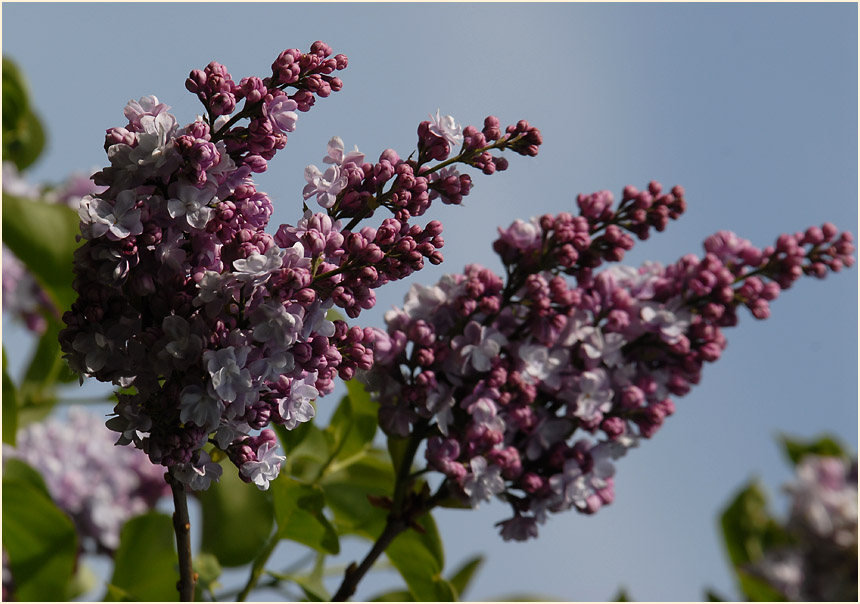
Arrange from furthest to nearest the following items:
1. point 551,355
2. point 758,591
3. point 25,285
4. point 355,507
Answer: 1. point 25,285
2. point 758,591
3. point 355,507
4. point 551,355

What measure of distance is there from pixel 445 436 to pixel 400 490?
122mm

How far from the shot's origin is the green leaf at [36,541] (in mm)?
1486

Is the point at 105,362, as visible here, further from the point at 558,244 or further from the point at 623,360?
the point at 623,360

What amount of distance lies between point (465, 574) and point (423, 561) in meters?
0.35

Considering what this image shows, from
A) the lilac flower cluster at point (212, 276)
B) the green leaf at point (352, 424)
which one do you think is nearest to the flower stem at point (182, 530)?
the lilac flower cluster at point (212, 276)

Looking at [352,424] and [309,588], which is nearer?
[309,588]

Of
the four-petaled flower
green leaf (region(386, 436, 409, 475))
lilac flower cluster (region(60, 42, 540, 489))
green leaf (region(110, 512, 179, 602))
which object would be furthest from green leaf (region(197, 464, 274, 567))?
the four-petaled flower

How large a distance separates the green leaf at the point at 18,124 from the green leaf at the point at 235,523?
41.9 inches

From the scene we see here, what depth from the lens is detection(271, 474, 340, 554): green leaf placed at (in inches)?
53.2

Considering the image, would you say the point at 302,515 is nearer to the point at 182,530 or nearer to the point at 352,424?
the point at 352,424

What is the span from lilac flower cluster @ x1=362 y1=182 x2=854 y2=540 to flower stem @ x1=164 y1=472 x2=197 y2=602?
13.9 inches

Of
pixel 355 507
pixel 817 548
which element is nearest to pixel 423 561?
pixel 355 507

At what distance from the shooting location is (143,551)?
1.84m

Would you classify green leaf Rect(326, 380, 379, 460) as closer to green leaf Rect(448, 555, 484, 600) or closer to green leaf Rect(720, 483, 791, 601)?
green leaf Rect(448, 555, 484, 600)
